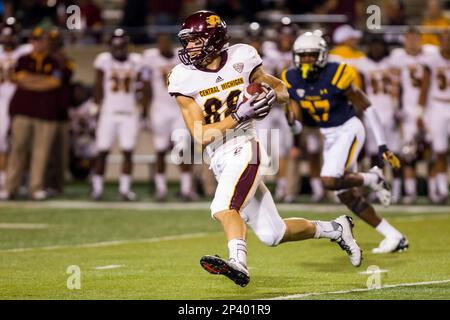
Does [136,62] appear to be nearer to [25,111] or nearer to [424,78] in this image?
[25,111]

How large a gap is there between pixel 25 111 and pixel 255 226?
23.1 feet

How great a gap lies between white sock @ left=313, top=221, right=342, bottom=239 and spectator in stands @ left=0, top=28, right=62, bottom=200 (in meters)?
6.62

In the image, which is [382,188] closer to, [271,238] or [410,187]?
[271,238]

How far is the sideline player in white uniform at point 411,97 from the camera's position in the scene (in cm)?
1310

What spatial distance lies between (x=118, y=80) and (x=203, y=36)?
6729 millimetres

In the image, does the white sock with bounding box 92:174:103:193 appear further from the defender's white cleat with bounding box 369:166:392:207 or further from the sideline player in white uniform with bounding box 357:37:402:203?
the defender's white cleat with bounding box 369:166:392:207

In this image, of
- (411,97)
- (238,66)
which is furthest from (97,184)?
(238,66)

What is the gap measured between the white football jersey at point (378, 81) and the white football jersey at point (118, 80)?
275 cm

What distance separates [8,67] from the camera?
13648 mm

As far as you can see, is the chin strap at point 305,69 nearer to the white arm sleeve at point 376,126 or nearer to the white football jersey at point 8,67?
the white arm sleeve at point 376,126

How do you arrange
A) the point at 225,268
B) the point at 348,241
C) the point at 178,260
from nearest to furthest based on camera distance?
the point at 225,268 → the point at 348,241 → the point at 178,260

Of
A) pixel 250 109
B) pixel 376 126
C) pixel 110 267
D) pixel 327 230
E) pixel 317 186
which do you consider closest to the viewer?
pixel 250 109

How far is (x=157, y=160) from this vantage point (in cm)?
1345
